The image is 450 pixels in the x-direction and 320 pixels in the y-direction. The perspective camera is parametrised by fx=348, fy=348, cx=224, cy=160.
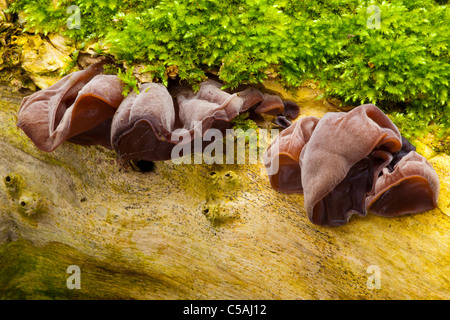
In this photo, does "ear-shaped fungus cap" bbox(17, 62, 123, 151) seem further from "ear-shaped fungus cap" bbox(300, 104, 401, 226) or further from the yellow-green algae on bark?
"ear-shaped fungus cap" bbox(300, 104, 401, 226)

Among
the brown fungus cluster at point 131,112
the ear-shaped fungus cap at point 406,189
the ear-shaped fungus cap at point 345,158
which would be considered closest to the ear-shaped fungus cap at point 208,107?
the brown fungus cluster at point 131,112

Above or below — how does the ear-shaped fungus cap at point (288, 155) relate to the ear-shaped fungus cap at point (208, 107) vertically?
below

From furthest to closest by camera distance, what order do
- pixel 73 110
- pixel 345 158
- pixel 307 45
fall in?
1. pixel 307 45
2. pixel 73 110
3. pixel 345 158

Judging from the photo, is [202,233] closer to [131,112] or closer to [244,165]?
[244,165]

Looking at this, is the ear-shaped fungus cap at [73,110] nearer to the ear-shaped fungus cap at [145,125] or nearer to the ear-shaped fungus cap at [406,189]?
the ear-shaped fungus cap at [145,125]

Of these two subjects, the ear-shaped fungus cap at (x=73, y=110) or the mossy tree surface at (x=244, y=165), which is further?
the mossy tree surface at (x=244, y=165)

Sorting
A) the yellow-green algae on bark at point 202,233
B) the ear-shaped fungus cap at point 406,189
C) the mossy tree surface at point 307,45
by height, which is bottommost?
the yellow-green algae on bark at point 202,233

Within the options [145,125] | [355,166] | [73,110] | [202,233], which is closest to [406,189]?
[355,166]
